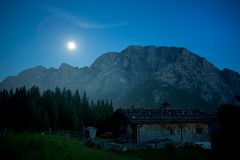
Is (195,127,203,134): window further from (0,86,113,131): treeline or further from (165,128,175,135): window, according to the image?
(0,86,113,131): treeline

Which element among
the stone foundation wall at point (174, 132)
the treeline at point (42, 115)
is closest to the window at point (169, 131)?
the stone foundation wall at point (174, 132)

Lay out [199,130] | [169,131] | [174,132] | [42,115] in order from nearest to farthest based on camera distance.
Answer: [169,131] → [174,132] → [199,130] → [42,115]

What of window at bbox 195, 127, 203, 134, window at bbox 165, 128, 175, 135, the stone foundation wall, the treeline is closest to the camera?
the stone foundation wall

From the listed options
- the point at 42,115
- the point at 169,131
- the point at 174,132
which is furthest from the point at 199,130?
the point at 42,115

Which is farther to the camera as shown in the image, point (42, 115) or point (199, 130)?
point (42, 115)

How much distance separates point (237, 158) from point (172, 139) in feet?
61.2

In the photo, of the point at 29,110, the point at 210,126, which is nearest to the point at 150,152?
the point at 210,126

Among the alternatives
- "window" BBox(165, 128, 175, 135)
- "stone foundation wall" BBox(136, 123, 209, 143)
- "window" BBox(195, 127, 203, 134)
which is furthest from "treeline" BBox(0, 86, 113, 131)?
"window" BBox(195, 127, 203, 134)

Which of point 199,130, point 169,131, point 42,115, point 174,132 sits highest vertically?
point 42,115

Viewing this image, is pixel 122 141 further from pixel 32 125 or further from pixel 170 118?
pixel 32 125

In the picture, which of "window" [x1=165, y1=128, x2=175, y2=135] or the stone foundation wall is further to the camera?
"window" [x1=165, y1=128, x2=175, y2=135]

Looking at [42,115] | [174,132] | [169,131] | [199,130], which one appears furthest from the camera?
[42,115]

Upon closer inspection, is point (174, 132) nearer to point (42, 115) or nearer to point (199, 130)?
point (199, 130)

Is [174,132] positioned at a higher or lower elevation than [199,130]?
lower
